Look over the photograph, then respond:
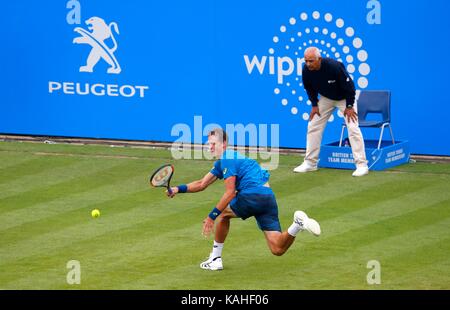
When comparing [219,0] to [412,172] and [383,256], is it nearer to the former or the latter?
[412,172]

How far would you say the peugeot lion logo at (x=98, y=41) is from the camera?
2055 centimetres

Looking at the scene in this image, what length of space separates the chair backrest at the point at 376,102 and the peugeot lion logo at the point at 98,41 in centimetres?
471

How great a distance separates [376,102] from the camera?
732 inches

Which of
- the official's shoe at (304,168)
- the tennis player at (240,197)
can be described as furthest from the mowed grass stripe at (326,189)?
the tennis player at (240,197)

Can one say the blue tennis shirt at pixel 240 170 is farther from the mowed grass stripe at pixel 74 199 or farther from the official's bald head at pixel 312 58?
the official's bald head at pixel 312 58

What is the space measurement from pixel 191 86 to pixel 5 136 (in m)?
4.07

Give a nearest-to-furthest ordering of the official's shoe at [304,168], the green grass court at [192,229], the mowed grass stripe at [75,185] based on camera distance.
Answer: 1. the green grass court at [192,229]
2. the mowed grass stripe at [75,185]
3. the official's shoe at [304,168]

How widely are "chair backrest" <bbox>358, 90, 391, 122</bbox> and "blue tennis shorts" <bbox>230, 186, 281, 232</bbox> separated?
21.7ft

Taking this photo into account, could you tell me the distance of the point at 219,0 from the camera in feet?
64.7

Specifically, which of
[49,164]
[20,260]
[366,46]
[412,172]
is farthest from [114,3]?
[20,260]

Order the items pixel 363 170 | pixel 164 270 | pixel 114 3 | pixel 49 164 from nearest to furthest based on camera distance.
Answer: pixel 164 270 → pixel 363 170 → pixel 49 164 → pixel 114 3

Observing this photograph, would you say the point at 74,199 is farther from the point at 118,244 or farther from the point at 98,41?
the point at 98,41

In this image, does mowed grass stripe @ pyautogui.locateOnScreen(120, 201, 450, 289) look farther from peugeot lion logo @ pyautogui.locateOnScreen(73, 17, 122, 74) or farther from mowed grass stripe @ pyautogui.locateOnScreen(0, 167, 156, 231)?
peugeot lion logo @ pyautogui.locateOnScreen(73, 17, 122, 74)

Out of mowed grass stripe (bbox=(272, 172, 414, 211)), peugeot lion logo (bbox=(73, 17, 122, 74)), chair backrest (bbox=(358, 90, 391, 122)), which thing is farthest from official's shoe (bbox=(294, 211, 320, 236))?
peugeot lion logo (bbox=(73, 17, 122, 74))
